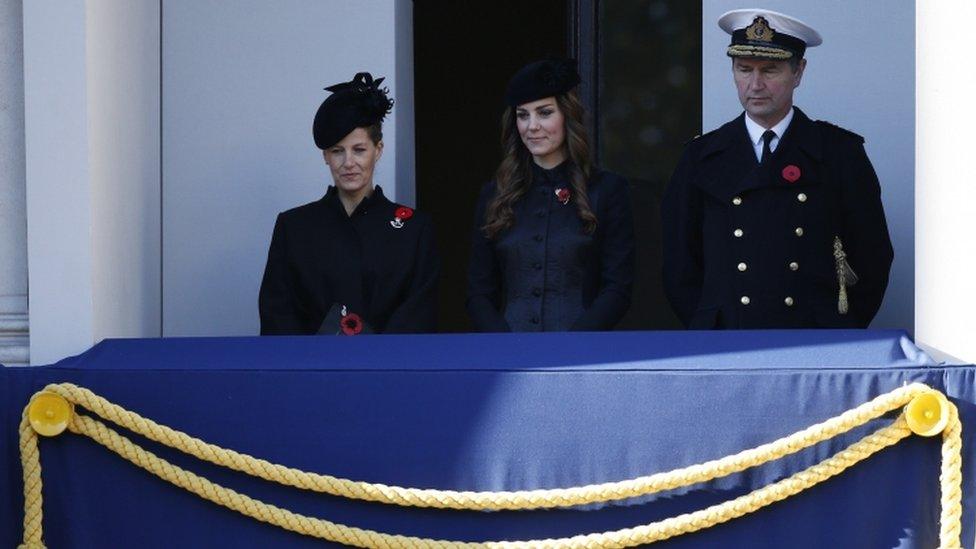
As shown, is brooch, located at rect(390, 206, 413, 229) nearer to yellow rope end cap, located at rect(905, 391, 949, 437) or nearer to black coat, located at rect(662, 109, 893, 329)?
black coat, located at rect(662, 109, 893, 329)

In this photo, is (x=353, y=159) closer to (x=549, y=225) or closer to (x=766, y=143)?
(x=549, y=225)

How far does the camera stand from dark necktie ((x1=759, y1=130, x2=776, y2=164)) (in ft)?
22.6

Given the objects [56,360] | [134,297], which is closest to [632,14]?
[134,297]

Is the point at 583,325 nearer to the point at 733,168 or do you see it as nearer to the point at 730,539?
the point at 733,168

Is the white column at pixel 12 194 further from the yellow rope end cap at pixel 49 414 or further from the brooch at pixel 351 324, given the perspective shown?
the brooch at pixel 351 324

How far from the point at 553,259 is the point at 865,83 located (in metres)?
1.49

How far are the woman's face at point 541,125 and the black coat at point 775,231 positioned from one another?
1.40ft

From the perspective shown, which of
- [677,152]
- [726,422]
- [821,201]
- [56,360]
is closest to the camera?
[726,422]

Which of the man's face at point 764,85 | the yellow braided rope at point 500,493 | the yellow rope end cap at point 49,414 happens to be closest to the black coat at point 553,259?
the man's face at point 764,85

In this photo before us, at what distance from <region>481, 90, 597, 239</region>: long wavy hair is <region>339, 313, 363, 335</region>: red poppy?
1.71 feet

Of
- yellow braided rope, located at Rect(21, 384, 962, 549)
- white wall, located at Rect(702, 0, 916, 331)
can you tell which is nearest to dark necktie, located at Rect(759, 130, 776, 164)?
white wall, located at Rect(702, 0, 916, 331)

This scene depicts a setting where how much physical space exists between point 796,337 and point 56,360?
7.01 feet

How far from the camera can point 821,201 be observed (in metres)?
6.80

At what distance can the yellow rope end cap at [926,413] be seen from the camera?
5414 mm
